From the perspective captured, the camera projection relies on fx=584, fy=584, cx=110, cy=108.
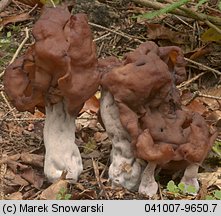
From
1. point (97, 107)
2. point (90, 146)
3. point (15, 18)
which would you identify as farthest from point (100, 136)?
point (15, 18)

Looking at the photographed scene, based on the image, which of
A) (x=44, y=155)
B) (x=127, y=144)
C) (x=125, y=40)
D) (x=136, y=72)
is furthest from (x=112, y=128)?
(x=125, y=40)

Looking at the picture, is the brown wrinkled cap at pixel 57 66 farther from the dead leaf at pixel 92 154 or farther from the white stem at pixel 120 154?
the dead leaf at pixel 92 154

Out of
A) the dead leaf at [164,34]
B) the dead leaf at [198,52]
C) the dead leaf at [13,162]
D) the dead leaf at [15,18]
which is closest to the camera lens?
the dead leaf at [13,162]

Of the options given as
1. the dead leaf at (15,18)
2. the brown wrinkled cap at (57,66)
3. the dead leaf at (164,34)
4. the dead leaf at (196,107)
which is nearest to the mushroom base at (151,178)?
the brown wrinkled cap at (57,66)

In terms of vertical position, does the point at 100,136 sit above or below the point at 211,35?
below

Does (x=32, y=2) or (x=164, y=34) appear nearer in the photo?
(x=164, y=34)

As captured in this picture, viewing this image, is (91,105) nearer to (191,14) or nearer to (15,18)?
(191,14)

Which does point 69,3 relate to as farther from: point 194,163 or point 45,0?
point 194,163
